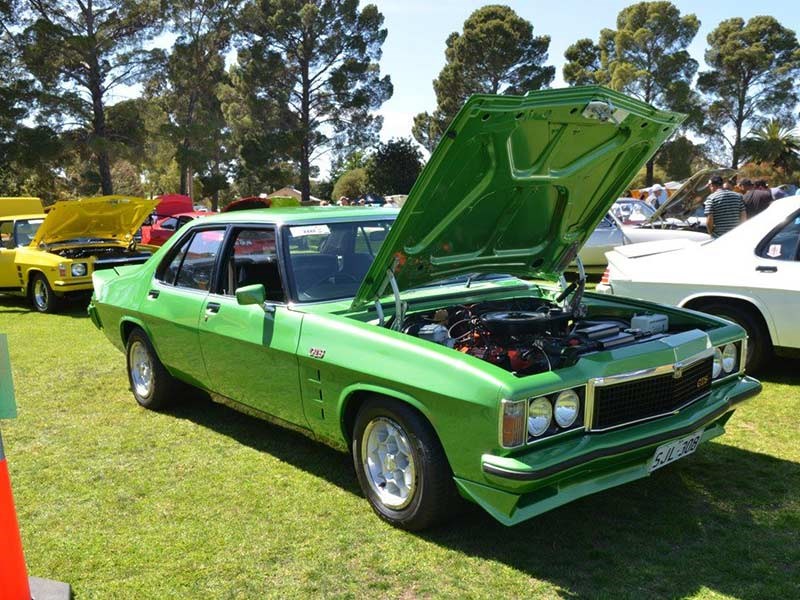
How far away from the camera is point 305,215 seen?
473 centimetres

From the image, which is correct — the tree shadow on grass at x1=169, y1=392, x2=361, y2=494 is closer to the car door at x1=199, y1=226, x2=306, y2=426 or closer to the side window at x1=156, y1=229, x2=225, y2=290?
the car door at x1=199, y1=226, x2=306, y2=426

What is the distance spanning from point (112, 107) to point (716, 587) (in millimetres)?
29229

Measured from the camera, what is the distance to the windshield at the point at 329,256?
171 inches

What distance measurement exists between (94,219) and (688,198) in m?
10.5

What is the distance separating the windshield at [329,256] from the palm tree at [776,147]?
45.5 meters

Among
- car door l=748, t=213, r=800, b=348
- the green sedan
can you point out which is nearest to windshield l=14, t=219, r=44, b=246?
the green sedan

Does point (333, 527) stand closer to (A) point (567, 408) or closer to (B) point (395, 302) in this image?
(B) point (395, 302)

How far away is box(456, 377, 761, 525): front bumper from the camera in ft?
10.1

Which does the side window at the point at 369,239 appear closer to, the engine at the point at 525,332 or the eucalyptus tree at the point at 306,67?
the engine at the point at 525,332

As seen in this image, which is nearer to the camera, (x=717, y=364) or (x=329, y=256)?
(x=717, y=364)

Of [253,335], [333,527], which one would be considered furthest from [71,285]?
[333,527]

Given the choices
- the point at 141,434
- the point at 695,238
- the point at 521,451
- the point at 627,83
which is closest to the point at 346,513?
the point at 521,451

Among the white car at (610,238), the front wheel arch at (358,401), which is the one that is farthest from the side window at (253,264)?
the white car at (610,238)

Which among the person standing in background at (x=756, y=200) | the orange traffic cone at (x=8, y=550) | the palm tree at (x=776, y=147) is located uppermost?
the palm tree at (x=776, y=147)
